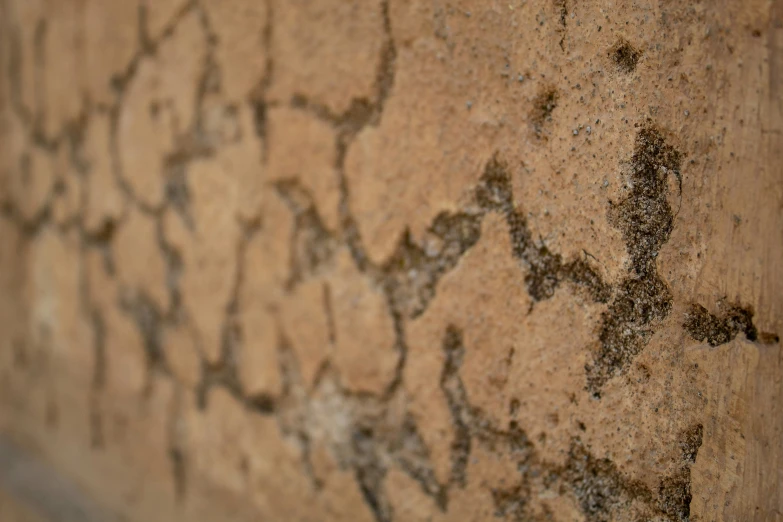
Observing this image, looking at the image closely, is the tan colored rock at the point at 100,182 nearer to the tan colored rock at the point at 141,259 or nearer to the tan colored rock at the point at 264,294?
the tan colored rock at the point at 141,259

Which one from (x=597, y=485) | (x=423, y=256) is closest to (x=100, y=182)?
(x=423, y=256)

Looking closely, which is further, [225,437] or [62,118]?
[62,118]

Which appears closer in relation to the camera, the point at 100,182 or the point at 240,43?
the point at 240,43

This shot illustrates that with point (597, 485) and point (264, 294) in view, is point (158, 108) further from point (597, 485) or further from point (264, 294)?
point (597, 485)

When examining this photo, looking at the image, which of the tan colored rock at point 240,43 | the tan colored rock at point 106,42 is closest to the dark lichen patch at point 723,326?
the tan colored rock at point 240,43

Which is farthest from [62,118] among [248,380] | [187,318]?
[248,380]

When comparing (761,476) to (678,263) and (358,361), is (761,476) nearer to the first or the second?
(678,263)
